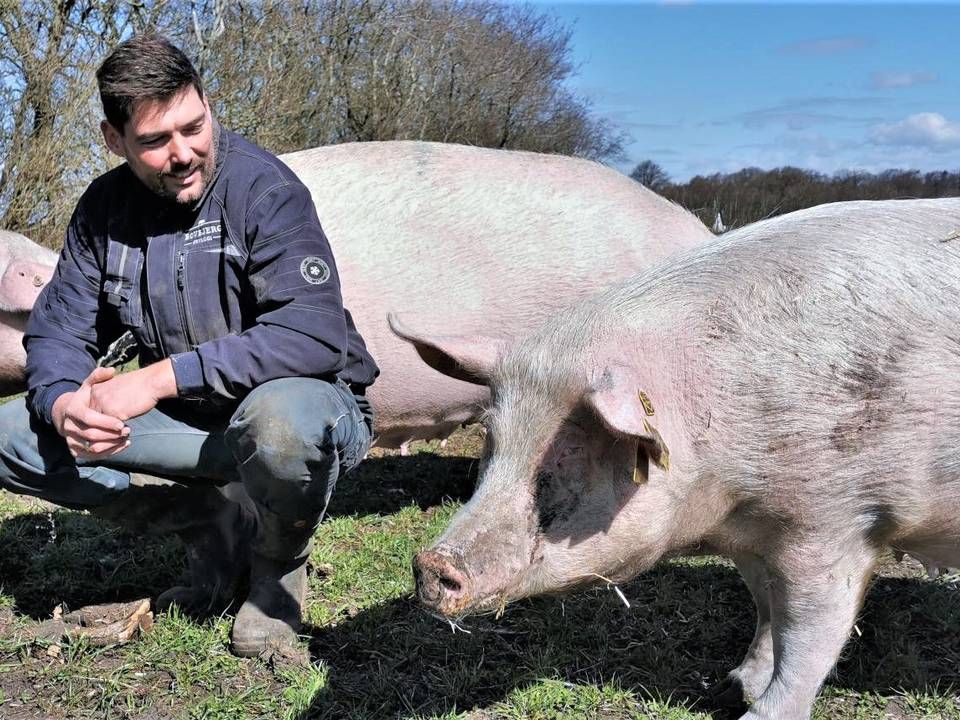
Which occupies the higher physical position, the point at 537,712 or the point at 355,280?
the point at 355,280

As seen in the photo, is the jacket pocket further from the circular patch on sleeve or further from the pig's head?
the pig's head

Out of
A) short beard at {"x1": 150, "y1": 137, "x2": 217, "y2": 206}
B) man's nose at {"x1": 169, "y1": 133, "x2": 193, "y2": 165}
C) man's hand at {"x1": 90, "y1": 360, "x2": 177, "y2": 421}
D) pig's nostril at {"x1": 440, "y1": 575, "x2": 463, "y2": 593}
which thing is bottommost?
pig's nostril at {"x1": 440, "y1": 575, "x2": 463, "y2": 593}

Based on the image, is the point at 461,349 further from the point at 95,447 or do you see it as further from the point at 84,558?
the point at 84,558

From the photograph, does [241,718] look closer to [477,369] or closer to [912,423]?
[477,369]

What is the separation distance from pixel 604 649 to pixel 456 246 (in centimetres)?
191

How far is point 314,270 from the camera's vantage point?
294 centimetres

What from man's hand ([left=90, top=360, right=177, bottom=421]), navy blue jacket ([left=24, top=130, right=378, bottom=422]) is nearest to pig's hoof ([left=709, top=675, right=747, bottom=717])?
navy blue jacket ([left=24, top=130, right=378, bottom=422])

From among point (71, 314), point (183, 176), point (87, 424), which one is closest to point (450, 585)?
point (87, 424)

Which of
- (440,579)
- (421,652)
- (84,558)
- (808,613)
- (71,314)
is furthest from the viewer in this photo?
(84,558)

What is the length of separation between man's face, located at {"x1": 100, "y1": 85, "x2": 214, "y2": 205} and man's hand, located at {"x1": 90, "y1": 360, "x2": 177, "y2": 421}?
0.58m

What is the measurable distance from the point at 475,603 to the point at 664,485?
0.58 metres

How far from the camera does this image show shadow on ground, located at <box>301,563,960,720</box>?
122 inches

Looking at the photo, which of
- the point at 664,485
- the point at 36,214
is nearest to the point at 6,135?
the point at 36,214

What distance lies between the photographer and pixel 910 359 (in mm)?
2539
